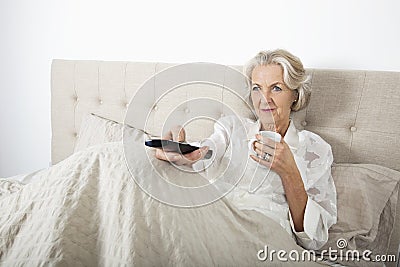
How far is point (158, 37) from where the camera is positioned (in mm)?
1821

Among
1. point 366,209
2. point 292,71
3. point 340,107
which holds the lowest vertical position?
point 366,209

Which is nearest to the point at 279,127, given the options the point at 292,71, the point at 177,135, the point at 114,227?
the point at 292,71

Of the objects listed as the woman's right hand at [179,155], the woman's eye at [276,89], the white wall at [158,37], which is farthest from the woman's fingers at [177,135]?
the white wall at [158,37]

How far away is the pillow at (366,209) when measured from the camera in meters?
1.21

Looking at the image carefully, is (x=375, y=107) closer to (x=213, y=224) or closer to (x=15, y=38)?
(x=213, y=224)

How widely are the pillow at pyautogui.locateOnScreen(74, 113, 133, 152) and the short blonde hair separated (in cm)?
57

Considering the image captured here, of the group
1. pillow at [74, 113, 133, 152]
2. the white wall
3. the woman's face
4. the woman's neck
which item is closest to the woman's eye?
the woman's face

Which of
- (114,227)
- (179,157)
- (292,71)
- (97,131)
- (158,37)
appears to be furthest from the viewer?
(158,37)

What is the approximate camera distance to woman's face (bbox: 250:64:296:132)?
1.33 metres

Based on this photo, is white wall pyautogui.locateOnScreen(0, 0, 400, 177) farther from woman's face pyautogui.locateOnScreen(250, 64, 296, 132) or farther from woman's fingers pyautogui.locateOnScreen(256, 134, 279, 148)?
woman's fingers pyautogui.locateOnScreen(256, 134, 279, 148)

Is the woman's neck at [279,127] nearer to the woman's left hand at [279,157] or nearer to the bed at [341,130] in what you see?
the bed at [341,130]

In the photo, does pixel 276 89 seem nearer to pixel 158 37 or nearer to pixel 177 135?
pixel 177 135

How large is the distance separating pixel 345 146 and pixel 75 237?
85cm

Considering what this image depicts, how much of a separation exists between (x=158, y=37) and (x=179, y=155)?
80 centimetres
